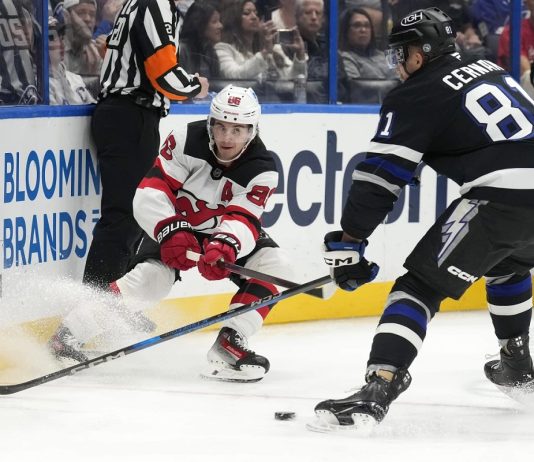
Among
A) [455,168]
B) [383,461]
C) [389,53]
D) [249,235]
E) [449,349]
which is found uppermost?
[389,53]

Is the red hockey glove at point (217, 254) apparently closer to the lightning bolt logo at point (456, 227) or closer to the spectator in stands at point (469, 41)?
the lightning bolt logo at point (456, 227)

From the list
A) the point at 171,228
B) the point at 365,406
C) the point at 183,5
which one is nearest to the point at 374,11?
the point at 183,5

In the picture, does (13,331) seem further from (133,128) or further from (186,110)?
(186,110)

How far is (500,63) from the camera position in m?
6.24

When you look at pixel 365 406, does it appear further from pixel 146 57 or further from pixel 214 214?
pixel 146 57

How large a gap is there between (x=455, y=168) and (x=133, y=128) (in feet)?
5.09

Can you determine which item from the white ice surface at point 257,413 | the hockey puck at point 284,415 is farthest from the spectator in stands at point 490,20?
the hockey puck at point 284,415

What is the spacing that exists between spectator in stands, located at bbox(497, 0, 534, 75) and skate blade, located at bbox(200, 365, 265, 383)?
102 inches

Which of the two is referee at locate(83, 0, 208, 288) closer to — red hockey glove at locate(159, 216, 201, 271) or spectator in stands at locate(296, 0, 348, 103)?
red hockey glove at locate(159, 216, 201, 271)

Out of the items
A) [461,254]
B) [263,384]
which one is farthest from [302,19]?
[461,254]

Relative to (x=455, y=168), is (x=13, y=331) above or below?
below

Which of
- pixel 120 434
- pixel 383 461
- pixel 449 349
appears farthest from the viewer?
pixel 449 349

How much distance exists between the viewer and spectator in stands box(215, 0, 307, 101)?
541cm

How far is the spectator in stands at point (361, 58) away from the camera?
578cm
